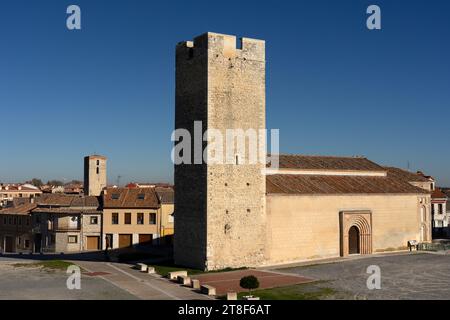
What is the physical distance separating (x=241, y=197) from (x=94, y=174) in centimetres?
4421

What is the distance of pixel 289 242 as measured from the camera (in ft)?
113

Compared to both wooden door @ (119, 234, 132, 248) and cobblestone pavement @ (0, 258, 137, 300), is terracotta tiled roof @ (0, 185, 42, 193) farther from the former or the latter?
cobblestone pavement @ (0, 258, 137, 300)

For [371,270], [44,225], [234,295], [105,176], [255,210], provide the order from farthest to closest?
1. [105,176]
2. [44,225]
3. [255,210]
4. [371,270]
5. [234,295]

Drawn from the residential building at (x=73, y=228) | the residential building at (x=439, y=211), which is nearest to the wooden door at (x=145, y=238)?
the residential building at (x=73, y=228)

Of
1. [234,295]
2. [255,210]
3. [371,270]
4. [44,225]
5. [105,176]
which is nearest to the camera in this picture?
[234,295]

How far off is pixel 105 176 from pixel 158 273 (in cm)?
4440

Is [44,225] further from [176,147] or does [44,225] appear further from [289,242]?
[289,242]

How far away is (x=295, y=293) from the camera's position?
24672 millimetres

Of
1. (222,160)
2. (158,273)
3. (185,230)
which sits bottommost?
(158,273)

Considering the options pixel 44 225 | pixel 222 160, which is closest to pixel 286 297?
pixel 222 160

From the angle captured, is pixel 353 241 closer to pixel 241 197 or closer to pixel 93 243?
pixel 241 197

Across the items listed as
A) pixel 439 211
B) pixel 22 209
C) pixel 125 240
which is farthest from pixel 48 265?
pixel 439 211

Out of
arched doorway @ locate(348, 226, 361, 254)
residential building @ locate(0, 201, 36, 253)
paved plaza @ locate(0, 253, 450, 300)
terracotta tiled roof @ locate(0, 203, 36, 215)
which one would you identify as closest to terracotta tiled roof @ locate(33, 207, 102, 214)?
residential building @ locate(0, 201, 36, 253)

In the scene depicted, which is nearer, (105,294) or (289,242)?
(105,294)
